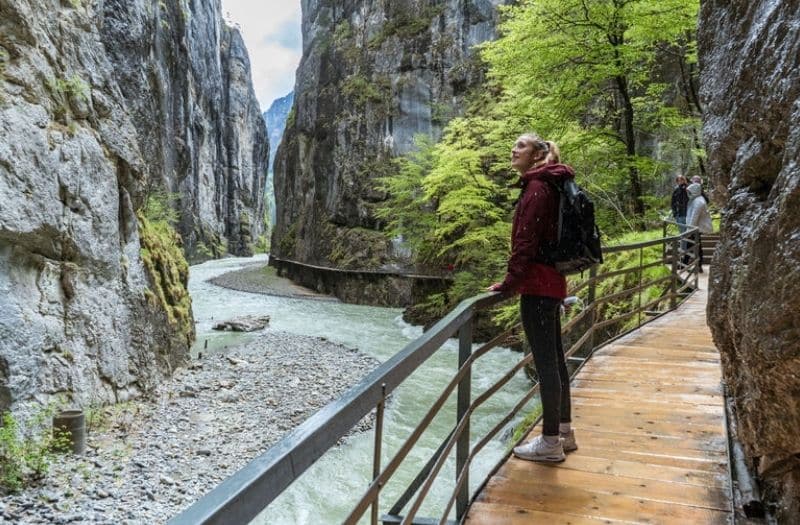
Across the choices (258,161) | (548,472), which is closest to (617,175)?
(548,472)

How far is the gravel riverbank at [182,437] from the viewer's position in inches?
235

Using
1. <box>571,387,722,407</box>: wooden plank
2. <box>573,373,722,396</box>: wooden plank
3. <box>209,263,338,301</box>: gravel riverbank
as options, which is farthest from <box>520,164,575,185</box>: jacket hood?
<box>209,263,338,301</box>: gravel riverbank

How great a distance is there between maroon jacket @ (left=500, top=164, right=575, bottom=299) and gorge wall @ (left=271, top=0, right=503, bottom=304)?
22.5 meters

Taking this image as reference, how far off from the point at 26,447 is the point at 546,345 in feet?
22.2

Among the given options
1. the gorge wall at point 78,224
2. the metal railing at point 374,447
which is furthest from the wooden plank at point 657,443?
the gorge wall at point 78,224

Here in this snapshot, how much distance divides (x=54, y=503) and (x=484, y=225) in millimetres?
12468

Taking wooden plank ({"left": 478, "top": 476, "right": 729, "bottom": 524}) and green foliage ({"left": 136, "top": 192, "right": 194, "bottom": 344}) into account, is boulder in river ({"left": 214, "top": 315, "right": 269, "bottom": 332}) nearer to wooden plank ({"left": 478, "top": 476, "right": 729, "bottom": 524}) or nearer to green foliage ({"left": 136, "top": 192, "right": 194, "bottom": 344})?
green foliage ({"left": 136, "top": 192, "right": 194, "bottom": 344})

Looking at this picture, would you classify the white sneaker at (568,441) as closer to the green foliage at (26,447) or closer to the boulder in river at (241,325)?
the green foliage at (26,447)

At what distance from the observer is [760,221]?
74.2 inches

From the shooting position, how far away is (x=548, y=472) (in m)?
3.04

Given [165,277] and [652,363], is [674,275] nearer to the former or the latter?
[652,363]

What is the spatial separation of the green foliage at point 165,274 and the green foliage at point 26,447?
4.21m

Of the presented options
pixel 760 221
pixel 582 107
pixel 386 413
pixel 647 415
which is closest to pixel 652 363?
pixel 647 415

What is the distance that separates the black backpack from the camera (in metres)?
2.67
